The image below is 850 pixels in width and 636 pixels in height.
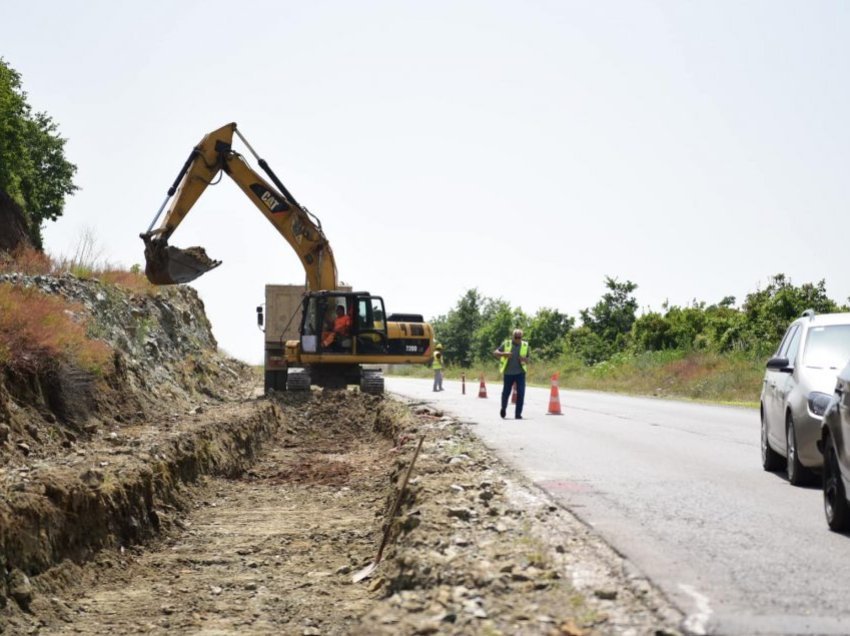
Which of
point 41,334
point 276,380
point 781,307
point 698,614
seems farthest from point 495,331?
point 698,614

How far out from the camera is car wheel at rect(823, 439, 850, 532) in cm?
830

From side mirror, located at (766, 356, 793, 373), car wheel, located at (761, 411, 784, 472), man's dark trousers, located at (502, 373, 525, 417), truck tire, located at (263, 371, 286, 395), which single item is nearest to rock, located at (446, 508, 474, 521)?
side mirror, located at (766, 356, 793, 373)

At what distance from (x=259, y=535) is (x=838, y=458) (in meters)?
6.21

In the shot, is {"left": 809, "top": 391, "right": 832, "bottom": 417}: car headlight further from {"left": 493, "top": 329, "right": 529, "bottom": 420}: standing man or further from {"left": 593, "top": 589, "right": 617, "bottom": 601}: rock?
{"left": 493, "top": 329, "right": 529, "bottom": 420}: standing man

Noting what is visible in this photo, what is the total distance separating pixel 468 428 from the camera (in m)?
18.9

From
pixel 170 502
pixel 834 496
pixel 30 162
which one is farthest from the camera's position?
pixel 30 162

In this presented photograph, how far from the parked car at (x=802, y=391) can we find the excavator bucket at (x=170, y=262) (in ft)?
49.3

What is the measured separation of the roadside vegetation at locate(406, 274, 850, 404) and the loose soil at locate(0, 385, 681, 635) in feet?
64.2

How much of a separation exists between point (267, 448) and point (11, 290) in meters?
5.38

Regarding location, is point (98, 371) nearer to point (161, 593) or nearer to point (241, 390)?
point (161, 593)

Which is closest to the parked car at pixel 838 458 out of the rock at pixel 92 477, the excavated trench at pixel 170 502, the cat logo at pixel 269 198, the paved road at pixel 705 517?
the paved road at pixel 705 517

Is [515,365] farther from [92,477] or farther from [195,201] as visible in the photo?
[92,477]

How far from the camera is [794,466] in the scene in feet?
36.7

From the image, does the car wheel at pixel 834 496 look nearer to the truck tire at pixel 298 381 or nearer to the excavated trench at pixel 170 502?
the excavated trench at pixel 170 502
